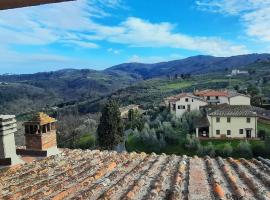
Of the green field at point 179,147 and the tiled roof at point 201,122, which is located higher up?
the tiled roof at point 201,122

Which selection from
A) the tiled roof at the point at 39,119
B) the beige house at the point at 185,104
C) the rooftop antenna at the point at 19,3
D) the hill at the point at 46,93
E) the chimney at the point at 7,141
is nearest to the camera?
the rooftop antenna at the point at 19,3

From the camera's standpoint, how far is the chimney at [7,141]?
19.1 feet

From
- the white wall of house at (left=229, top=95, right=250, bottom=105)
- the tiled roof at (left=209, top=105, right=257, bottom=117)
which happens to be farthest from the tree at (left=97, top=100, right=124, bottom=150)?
the white wall of house at (left=229, top=95, right=250, bottom=105)

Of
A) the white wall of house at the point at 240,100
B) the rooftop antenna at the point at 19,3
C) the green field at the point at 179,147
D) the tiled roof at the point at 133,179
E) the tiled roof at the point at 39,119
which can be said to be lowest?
the green field at the point at 179,147

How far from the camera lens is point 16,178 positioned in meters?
5.11

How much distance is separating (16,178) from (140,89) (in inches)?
3378

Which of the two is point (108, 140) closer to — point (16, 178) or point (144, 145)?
point (144, 145)

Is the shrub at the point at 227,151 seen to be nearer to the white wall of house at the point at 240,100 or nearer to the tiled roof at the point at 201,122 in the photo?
the tiled roof at the point at 201,122

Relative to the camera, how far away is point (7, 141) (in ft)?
19.5

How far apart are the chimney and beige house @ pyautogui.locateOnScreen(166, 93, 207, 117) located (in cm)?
4088

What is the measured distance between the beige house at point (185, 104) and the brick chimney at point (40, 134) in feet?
128

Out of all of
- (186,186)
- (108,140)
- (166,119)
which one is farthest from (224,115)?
(186,186)

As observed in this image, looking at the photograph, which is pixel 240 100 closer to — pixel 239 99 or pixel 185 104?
pixel 239 99

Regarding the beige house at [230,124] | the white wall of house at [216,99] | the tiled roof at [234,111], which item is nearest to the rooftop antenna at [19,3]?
the beige house at [230,124]
